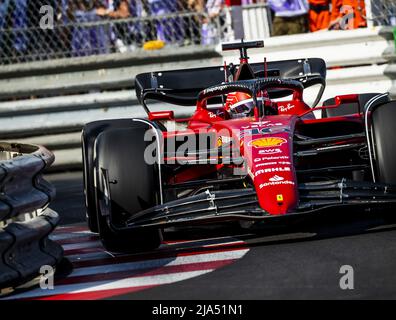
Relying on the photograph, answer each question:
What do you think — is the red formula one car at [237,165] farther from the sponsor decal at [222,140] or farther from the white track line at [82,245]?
the white track line at [82,245]

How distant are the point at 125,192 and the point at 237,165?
32.1 inches

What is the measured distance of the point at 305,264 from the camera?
4973mm

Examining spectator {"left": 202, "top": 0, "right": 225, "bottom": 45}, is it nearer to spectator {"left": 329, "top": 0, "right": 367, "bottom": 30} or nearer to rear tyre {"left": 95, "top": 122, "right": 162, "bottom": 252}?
spectator {"left": 329, "top": 0, "right": 367, "bottom": 30}

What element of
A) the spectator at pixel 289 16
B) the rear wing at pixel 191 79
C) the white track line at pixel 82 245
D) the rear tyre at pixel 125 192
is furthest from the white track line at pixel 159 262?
the spectator at pixel 289 16

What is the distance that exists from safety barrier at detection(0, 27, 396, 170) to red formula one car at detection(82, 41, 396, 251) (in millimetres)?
3294

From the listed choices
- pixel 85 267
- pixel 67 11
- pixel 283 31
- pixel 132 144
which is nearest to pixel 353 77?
pixel 283 31

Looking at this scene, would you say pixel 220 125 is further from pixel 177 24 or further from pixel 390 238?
pixel 177 24

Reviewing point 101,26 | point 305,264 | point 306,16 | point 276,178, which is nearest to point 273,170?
point 276,178

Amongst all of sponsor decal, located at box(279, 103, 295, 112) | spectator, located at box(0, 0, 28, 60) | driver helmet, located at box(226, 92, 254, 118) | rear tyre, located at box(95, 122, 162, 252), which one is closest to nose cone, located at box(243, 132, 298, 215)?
rear tyre, located at box(95, 122, 162, 252)

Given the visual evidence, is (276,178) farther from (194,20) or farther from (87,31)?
(87,31)
